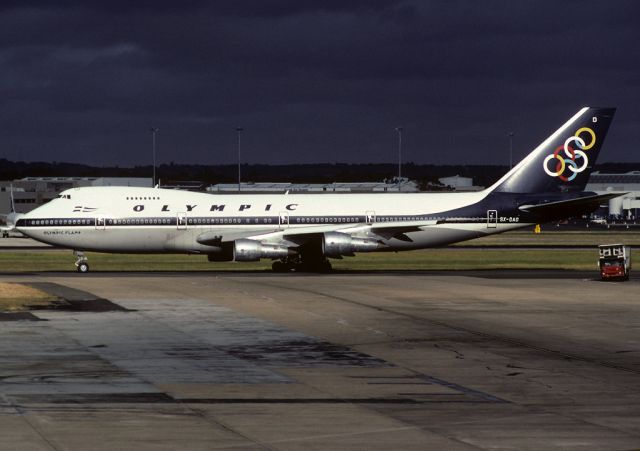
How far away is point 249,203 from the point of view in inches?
2466

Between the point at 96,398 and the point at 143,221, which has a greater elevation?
the point at 143,221

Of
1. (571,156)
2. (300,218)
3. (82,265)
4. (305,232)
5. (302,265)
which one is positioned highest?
(571,156)

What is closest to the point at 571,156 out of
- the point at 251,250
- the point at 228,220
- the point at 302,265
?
the point at 302,265

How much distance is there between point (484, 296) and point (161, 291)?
13097 mm

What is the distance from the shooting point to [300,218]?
62219 mm

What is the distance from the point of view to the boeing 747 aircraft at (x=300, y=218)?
60.9 m

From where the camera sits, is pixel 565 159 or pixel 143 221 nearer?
pixel 143 221

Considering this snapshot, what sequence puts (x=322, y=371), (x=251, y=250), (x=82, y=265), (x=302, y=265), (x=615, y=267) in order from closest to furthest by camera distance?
(x=322, y=371) < (x=615, y=267) < (x=251, y=250) < (x=82, y=265) < (x=302, y=265)

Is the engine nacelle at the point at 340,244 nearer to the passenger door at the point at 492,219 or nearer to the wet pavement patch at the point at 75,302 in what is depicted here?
the passenger door at the point at 492,219

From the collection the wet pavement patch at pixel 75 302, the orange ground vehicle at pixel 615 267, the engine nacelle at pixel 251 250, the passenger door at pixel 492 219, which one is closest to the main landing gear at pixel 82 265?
the engine nacelle at pixel 251 250

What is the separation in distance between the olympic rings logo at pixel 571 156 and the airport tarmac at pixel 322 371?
19.6m

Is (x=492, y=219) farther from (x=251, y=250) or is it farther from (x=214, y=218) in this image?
(x=214, y=218)

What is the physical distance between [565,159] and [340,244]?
49.7 ft

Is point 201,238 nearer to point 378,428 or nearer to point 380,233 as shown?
point 380,233
